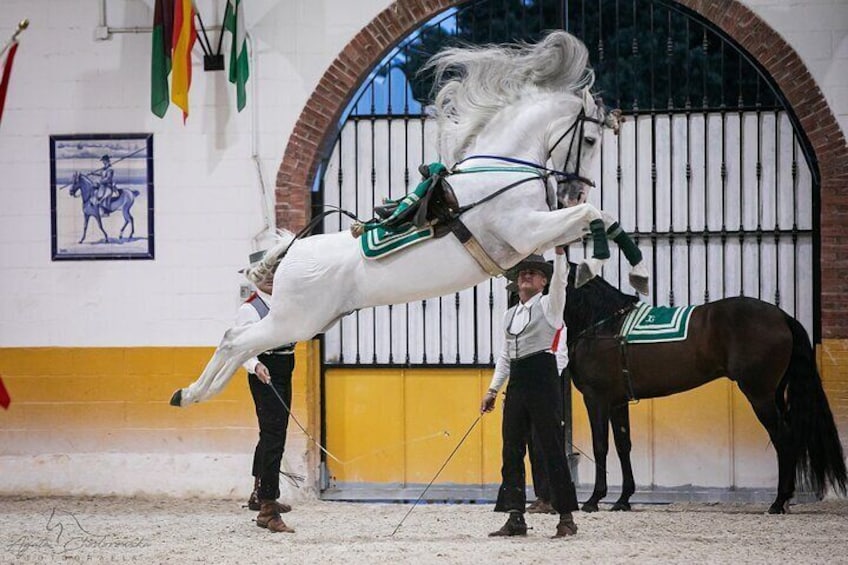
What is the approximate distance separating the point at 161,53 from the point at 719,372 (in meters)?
4.21

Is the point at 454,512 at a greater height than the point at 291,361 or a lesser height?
lesser

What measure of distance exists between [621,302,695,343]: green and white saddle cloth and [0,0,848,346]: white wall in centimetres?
266

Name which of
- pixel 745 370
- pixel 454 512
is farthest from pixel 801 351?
pixel 454 512

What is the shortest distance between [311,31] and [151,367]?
2.61m

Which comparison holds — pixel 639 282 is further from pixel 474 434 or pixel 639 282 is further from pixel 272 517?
pixel 474 434

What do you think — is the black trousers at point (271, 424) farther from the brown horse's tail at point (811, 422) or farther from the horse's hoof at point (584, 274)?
the brown horse's tail at point (811, 422)

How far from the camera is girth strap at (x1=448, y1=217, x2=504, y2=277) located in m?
5.20

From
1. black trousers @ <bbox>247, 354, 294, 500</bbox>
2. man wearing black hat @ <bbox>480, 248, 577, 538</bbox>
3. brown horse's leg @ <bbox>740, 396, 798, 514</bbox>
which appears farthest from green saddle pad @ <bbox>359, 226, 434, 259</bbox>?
brown horse's leg @ <bbox>740, 396, 798, 514</bbox>

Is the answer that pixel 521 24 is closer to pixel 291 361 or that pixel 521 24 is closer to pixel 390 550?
pixel 291 361

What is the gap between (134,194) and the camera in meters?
8.82

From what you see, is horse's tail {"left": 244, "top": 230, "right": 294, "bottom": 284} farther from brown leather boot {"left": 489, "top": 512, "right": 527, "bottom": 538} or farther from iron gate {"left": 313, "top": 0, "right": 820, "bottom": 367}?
iron gate {"left": 313, "top": 0, "right": 820, "bottom": 367}

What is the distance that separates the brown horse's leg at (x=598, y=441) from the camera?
7.82m

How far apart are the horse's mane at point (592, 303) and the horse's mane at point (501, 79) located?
8.67 ft

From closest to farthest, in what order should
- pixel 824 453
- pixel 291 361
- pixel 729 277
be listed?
pixel 291 361
pixel 824 453
pixel 729 277
